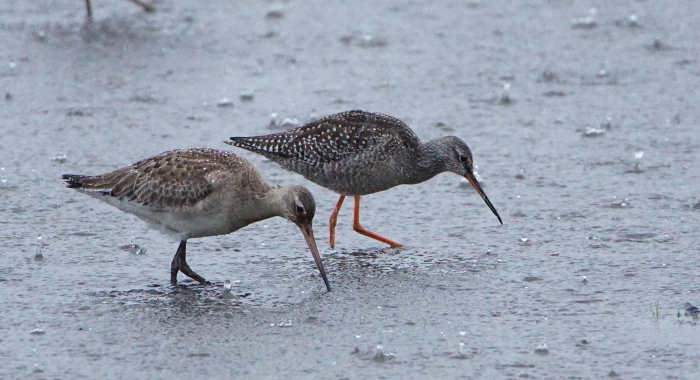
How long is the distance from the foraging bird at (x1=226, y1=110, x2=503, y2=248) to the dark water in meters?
0.33

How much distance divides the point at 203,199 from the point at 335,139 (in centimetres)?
157

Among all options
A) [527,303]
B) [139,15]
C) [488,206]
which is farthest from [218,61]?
[527,303]

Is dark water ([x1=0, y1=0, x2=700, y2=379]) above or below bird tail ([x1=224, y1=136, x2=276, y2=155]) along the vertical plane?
below

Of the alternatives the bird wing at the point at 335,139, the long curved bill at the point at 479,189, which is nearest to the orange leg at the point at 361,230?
the bird wing at the point at 335,139

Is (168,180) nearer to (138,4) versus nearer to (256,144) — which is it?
(256,144)

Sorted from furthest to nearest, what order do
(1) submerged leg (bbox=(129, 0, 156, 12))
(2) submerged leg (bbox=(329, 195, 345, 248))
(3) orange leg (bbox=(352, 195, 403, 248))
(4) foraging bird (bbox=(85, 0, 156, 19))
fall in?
(1) submerged leg (bbox=(129, 0, 156, 12)), (4) foraging bird (bbox=(85, 0, 156, 19)), (2) submerged leg (bbox=(329, 195, 345, 248)), (3) orange leg (bbox=(352, 195, 403, 248))

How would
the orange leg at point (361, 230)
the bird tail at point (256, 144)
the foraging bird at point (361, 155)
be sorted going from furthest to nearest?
the bird tail at point (256, 144), the foraging bird at point (361, 155), the orange leg at point (361, 230)

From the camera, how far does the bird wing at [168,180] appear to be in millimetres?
6973

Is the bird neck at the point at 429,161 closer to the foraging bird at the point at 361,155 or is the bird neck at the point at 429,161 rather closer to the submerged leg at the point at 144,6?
the foraging bird at the point at 361,155

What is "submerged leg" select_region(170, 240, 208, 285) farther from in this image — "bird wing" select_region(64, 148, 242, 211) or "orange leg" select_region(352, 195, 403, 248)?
"orange leg" select_region(352, 195, 403, 248)

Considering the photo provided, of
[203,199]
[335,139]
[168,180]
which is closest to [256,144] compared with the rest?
[335,139]

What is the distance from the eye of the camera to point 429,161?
27.0 ft

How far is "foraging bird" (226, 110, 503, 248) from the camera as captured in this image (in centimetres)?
809

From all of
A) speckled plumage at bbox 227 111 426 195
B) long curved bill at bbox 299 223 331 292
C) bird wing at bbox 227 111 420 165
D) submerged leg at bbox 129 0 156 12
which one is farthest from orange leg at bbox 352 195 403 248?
submerged leg at bbox 129 0 156 12
